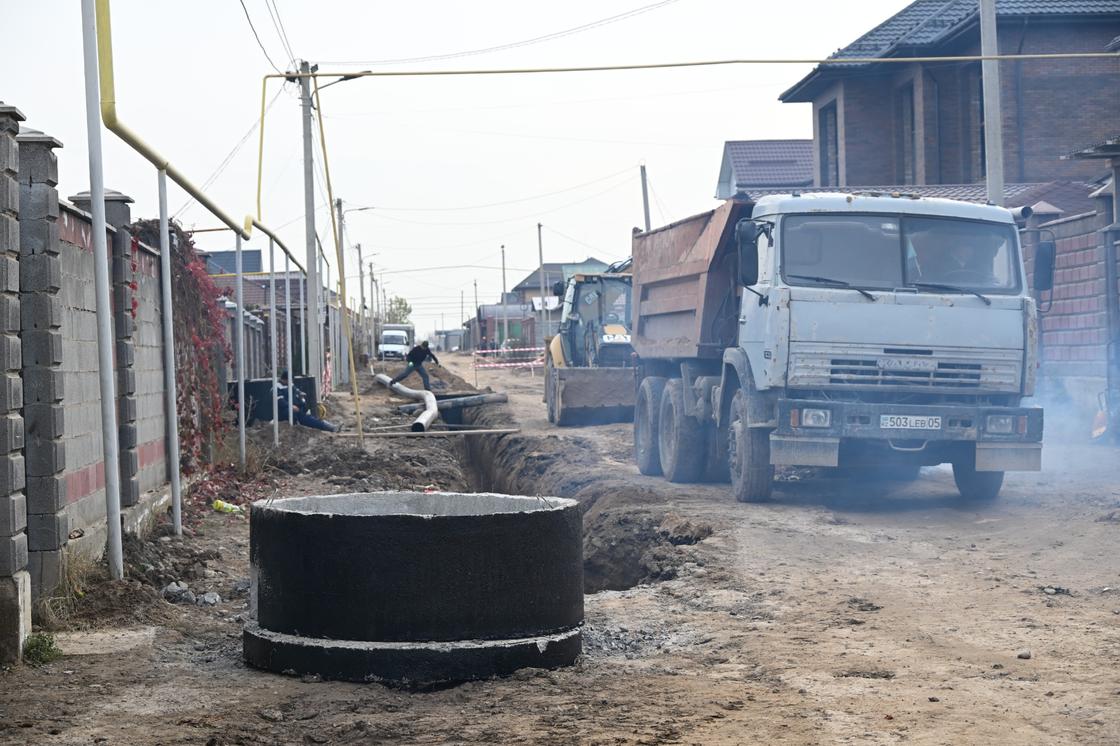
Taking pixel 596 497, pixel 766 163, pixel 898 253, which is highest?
pixel 766 163

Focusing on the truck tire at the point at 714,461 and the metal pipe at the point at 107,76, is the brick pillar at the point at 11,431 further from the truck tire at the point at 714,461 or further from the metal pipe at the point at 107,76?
the truck tire at the point at 714,461

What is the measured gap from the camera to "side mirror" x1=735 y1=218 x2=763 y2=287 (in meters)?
11.3

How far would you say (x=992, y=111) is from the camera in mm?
17125

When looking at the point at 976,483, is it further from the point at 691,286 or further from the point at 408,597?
the point at 408,597

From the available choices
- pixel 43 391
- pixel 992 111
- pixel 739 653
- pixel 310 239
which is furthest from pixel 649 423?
Answer: pixel 310 239

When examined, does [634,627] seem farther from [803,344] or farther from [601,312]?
[601,312]

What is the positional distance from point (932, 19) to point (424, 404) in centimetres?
1651

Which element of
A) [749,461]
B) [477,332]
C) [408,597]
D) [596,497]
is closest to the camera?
[408,597]

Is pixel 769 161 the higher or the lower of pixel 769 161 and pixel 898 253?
A: the higher

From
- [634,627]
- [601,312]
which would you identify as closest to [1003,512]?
[634,627]

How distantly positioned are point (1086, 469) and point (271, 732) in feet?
40.0

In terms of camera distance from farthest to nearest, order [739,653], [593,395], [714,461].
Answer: [593,395], [714,461], [739,653]

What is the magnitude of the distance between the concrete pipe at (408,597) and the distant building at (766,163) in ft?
127

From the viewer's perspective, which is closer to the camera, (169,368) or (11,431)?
(11,431)
